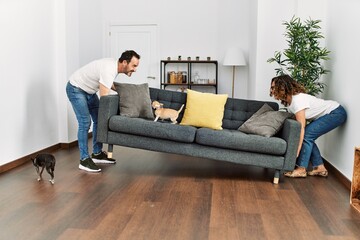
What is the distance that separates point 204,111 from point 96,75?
119 centimetres

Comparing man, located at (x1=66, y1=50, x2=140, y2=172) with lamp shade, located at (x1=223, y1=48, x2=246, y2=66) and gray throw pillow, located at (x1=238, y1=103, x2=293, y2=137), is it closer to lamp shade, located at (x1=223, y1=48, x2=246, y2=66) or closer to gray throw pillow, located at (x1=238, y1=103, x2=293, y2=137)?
gray throw pillow, located at (x1=238, y1=103, x2=293, y2=137)

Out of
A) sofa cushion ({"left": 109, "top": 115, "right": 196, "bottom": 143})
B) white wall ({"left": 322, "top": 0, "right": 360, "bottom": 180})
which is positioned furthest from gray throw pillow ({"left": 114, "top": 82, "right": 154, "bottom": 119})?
white wall ({"left": 322, "top": 0, "right": 360, "bottom": 180})

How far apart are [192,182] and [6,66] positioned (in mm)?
2242

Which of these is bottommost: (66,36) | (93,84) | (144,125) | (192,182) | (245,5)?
(192,182)

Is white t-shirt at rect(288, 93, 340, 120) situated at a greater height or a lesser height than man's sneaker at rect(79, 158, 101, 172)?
greater

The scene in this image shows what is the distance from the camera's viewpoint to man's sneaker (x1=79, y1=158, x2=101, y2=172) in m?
4.02

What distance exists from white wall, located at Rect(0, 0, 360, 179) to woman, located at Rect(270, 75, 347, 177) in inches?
6.5

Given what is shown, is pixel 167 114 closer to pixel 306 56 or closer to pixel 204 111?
pixel 204 111

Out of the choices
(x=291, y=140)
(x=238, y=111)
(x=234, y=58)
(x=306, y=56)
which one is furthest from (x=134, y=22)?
(x=291, y=140)

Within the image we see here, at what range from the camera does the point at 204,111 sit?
163 inches

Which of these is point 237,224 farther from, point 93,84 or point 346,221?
point 93,84

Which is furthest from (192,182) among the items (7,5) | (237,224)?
(7,5)

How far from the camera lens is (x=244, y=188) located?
3564mm

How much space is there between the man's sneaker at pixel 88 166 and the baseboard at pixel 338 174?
244cm
